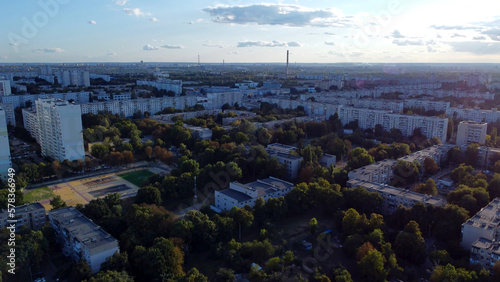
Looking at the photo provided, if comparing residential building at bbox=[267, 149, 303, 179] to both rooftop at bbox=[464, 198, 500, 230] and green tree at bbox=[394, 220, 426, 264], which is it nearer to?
green tree at bbox=[394, 220, 426, 264]

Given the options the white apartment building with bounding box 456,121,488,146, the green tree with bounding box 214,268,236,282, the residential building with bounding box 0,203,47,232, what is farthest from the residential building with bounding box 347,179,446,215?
the residential building with bounding box 0,203,47,232

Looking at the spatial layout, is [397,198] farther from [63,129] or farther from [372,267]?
[63,129]

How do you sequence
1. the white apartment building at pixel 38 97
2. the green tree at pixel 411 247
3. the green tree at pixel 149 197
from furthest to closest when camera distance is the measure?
the white apartment building at pixel 38 97 < the green tree at pixel 149 197 < the green tree at pixel 411 247

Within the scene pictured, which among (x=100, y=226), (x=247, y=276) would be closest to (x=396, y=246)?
(x=247, y=276)

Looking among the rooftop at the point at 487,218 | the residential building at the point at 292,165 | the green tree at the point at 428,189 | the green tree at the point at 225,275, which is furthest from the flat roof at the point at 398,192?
the green tree at the point at 225,275

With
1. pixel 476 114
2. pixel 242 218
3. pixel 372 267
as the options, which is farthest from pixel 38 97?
pixel 476 114

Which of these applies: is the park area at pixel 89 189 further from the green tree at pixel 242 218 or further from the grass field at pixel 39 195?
the green tree at pixel 242 218
